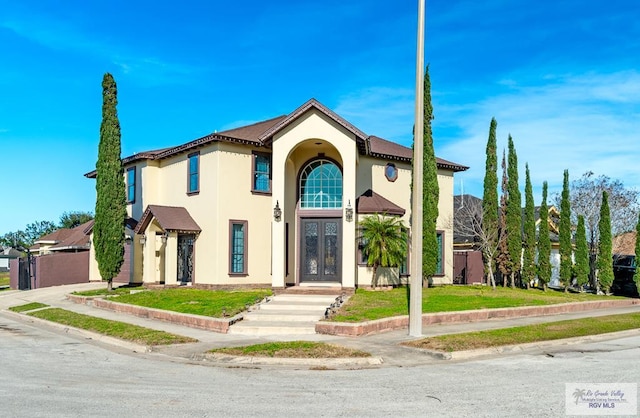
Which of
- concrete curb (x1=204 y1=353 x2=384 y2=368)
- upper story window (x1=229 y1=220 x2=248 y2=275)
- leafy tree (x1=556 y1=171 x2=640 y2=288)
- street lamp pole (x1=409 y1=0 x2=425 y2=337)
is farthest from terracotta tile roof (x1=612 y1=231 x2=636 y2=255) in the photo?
concrete curb (x1=204 y1=353 x2=384 y2=368)

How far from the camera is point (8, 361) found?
11.4 meters

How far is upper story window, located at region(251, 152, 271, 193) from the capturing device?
24859 mm

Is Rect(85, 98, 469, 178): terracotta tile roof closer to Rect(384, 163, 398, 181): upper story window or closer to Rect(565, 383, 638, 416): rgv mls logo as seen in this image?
Rect(384, 163, 398, 181): upper story window

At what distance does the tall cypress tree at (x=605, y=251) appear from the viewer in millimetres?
28656

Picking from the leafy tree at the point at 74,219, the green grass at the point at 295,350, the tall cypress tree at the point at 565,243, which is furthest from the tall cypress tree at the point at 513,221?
the leafy tree at the point at 74,219

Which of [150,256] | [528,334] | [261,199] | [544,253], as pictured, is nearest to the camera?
[528,334]

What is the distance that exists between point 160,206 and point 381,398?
1956cm

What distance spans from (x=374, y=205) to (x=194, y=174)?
315 inches

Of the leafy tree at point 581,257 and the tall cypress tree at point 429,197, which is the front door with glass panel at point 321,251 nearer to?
the tall cypress tree at point 429,197

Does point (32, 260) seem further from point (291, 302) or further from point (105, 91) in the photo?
point (291, 302)

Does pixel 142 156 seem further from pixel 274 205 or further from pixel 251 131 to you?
pixel 274 205

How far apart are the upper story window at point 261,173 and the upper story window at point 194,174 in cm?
248

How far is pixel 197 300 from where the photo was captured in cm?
2019

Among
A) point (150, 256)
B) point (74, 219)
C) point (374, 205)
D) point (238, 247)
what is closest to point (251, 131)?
point (238, 247)
